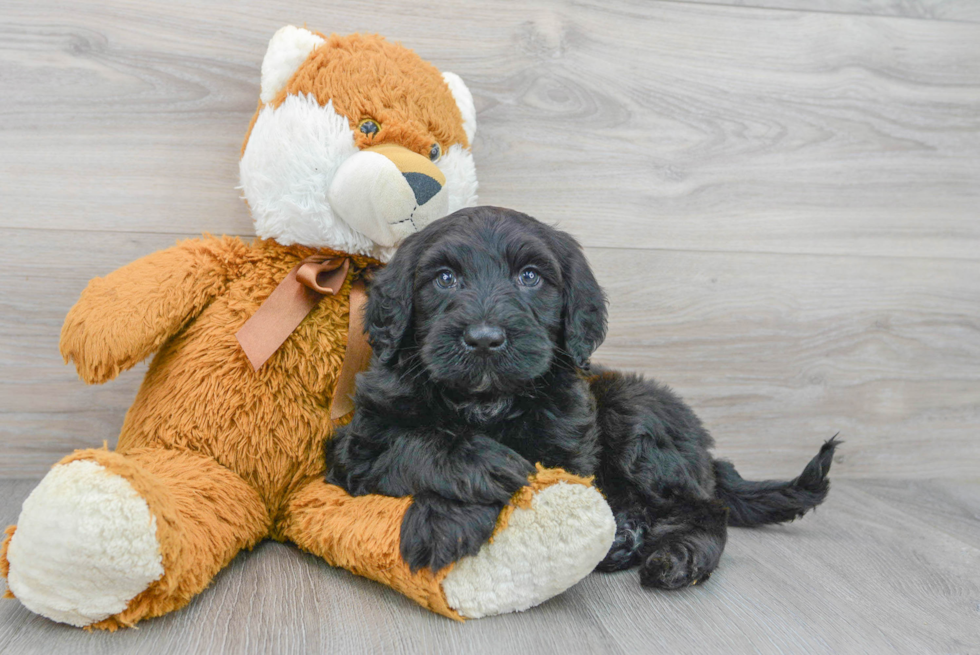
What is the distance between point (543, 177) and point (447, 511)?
1062 millimetres

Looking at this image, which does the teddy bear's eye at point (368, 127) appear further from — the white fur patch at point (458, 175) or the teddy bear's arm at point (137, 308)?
the teddy bear's arm at point (137, 308)

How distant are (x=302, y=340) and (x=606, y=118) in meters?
1.04

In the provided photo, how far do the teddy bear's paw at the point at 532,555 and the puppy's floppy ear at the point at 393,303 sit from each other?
1.21 ft

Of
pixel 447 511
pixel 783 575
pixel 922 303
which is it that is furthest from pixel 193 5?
pixel 922 303

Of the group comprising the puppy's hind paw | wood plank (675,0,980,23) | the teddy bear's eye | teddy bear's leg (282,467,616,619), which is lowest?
the puppy's hind paw

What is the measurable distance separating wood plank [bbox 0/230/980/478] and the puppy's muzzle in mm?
717

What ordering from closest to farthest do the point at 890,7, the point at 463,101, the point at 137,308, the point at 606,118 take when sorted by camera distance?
the point at 137,308 → the point at 463,101 → the point at 606,118 → the point at 890,7

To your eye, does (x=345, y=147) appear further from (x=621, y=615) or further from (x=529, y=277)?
(x=621, y=615)

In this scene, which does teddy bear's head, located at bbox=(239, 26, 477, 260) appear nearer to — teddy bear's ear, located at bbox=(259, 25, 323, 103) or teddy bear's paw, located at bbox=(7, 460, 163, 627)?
teddy bear's ear, located at bbox=(259, 25, 323, 103)

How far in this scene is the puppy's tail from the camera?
5.29ft

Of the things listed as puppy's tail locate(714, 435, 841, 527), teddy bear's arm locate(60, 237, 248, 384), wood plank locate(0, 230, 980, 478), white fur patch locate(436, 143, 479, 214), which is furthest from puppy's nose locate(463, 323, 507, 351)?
wood plank locate(0, 230, 980, 478)

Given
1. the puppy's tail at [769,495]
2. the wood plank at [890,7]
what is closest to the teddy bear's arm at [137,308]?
the puppy's tail at [769,495]

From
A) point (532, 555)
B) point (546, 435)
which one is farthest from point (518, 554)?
point (546, 435)

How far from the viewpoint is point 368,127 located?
4.63ft
